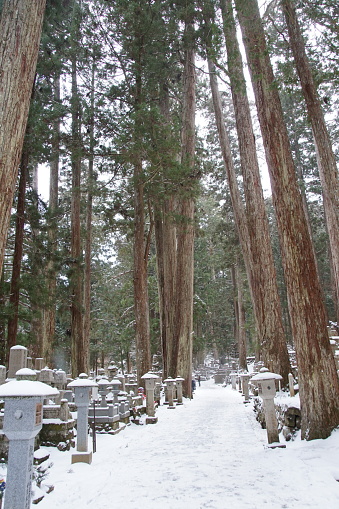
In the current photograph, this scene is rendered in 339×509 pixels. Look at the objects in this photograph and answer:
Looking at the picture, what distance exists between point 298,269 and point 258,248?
424 centimetres

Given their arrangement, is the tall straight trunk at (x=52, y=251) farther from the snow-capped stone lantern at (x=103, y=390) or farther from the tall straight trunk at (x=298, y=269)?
the tall straight trunk at (x=298, y=269)

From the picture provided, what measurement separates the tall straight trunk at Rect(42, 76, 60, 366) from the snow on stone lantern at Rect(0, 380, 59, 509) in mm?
8549

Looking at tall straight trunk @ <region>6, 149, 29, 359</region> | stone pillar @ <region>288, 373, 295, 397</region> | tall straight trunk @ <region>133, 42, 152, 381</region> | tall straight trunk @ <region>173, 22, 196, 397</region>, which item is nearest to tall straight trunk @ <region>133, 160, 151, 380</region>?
tall straight trunk @ <region>133, 42, 152, 381</region>

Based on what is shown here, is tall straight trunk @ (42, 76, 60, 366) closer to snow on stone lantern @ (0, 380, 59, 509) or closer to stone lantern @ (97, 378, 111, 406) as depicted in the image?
stone lantern @ (97, 378, 111, 406)

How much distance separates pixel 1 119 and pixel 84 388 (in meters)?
3.70

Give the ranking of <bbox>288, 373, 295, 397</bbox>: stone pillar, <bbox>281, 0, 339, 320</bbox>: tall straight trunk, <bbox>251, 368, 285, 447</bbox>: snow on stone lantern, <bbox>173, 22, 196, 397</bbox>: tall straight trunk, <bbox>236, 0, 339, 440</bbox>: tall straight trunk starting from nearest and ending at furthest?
<bbox>236, 0, 339, 440</bbox>: tall straight trunk < <bbox>251, 368, 285, 447</bbox>: snow on stone lantern < <bbox>281, 0, 339, 320</bbox>: tall straight trunk < <bbox>288, 373, 295, 397</bbox>: stone pillar < <bbox>173, 22, 196, 397</bbox>: tall straight trunk

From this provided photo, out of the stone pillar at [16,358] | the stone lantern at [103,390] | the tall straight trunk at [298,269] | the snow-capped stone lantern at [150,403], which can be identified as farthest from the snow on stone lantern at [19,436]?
the snow-capped stone lantern at [150,403]

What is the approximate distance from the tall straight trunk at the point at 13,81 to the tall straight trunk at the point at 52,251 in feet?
23.9

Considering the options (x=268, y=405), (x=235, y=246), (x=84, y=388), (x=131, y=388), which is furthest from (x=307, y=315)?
(x=235, y=246)

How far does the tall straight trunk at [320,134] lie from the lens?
737cm

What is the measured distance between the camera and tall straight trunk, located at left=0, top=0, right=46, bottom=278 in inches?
159

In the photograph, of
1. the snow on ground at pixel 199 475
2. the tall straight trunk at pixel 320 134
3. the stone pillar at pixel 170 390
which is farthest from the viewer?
the stone pillar at pixel 170 390

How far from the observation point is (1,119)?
4.09 metres

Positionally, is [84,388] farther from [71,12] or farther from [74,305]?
[71,12]
